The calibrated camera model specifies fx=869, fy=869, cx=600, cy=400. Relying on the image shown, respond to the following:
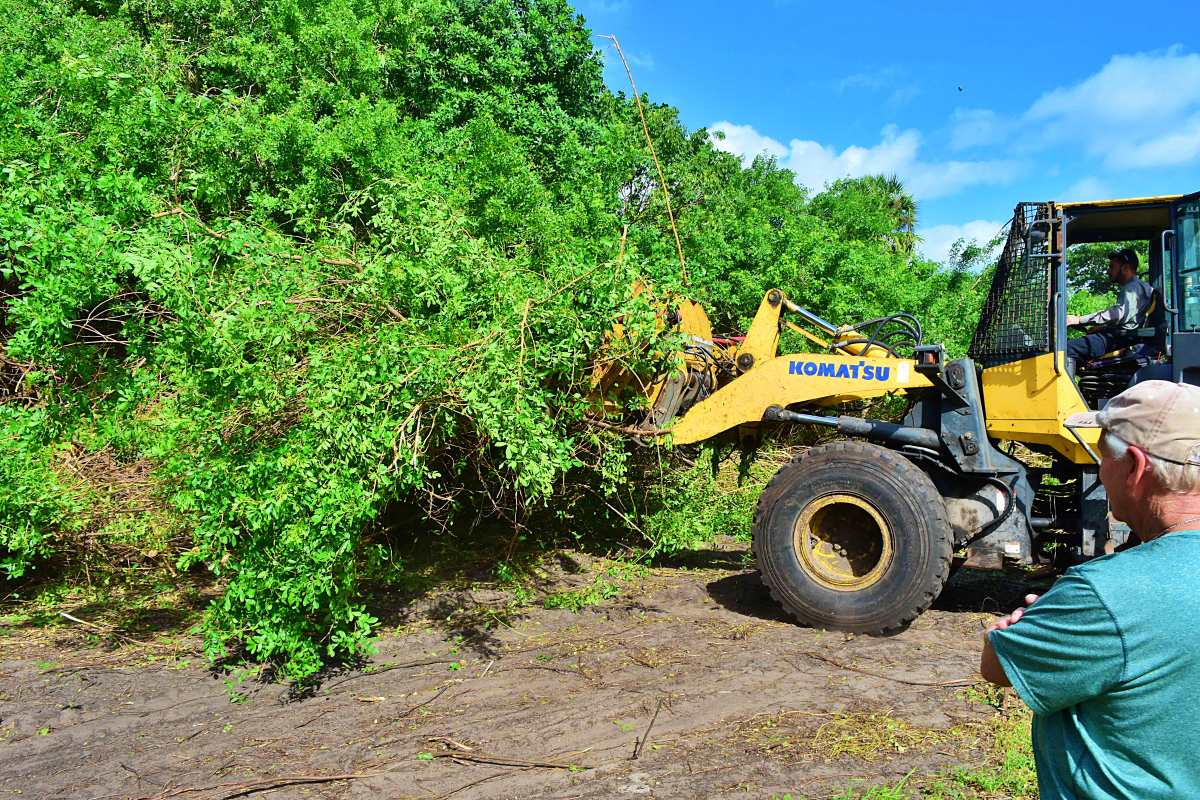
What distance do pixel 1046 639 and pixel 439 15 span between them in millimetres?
16032

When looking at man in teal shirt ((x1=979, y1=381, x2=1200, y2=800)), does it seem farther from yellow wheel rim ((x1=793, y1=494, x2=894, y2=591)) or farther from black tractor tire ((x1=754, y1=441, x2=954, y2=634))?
yellow wheel rim ((x1=793, y1=494, x2=894, y2=591))

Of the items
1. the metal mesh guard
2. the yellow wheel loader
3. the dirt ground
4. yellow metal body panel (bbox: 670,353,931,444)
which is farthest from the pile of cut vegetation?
the metal mesh guard

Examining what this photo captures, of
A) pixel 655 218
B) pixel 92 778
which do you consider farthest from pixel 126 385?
pixel 655 218

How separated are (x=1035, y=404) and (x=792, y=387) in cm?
167

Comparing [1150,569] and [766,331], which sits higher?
[766,331]

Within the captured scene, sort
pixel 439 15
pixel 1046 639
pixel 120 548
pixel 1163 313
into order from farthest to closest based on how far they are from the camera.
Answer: pixel 439 15, pixel 120 548, pixel 1163 313, pixel 1046 639

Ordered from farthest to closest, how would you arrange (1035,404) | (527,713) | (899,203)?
(899,203), (1035,404), (527,713)

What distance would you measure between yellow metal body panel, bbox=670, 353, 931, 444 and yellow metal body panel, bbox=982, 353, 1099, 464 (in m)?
0.50

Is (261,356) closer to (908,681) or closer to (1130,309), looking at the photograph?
(908,681)

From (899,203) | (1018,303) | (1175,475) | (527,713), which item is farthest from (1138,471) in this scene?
(899,203)

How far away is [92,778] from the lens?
4.20 metres

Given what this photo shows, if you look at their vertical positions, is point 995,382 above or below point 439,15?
below

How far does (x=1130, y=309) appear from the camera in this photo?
19.5 feet

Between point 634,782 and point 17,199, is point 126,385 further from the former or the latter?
point 634,782
